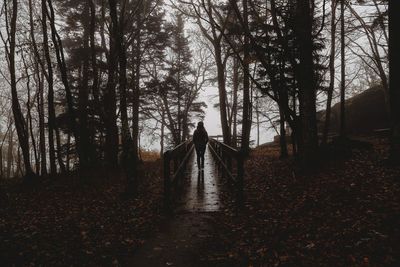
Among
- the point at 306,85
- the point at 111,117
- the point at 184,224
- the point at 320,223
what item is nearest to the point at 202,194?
the point at 184,224

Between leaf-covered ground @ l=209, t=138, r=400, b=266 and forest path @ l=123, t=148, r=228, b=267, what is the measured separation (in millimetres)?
287

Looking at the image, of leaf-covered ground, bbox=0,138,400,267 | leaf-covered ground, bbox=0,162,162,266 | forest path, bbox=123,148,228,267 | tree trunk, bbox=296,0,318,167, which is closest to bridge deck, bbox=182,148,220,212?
forest path, bbox=123,148,228,267

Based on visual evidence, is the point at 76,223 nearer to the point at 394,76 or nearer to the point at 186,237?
the point at 186,237

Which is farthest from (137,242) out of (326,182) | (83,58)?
(83,58)

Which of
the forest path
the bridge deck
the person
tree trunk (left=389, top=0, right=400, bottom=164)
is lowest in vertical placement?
the forest path

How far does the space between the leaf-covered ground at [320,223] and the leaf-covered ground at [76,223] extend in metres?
A: 1.84

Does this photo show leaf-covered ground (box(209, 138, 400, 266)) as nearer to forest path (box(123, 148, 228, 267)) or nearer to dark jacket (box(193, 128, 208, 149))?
forest path (box(123, 148, 228, 267))

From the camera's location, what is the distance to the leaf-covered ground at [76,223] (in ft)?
18.0

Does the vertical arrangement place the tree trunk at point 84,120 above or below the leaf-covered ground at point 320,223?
above

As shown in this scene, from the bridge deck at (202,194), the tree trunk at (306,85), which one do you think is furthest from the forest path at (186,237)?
the tree trunk at (306,85)

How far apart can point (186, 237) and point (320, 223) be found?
2547 mm

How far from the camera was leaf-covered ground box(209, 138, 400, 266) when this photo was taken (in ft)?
15.5

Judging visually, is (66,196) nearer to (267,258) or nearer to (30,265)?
(30,265)

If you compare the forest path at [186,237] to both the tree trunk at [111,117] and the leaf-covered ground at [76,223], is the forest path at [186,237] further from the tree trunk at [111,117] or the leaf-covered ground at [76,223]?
the tree trunk at [111,117]
